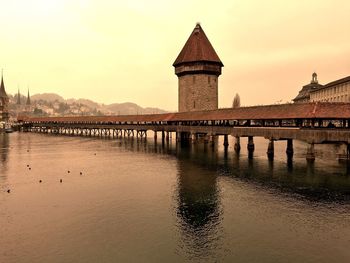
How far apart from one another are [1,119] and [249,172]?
402 feet

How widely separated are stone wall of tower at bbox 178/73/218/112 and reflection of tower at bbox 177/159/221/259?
3346 centimetres

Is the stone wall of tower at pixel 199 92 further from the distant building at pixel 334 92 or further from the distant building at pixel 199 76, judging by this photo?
the distant building at pixel 334 92

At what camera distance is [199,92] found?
58.7m

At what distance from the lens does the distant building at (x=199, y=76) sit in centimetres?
5856

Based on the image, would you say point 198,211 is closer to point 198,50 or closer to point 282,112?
point 282,112

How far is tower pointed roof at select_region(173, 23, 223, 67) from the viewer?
58.7 m

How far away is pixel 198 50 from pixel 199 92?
820 centimetres

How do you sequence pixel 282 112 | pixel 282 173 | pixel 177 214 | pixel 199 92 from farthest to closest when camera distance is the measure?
pixel 199 92 → pixel 282 112 → pixel 282 173 → pixel 177 214

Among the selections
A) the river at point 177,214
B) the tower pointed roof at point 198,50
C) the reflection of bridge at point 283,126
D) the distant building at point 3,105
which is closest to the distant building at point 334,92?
the reflection of bridge at point 283,126

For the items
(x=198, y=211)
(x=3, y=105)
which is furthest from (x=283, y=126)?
(x=3, y=105)

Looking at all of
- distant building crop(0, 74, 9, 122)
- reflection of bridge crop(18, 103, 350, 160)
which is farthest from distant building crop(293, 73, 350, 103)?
distant building crop(0, 74, 9, 122)

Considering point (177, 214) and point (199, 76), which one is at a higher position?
point (199, 76)

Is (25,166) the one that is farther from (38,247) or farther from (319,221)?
(319,221)

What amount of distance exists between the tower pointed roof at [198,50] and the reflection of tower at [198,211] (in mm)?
36643
